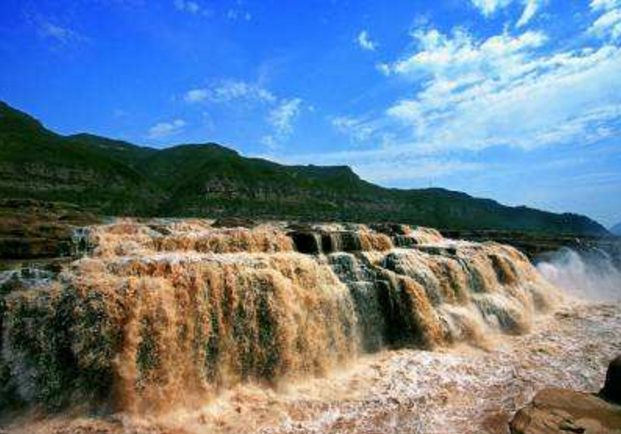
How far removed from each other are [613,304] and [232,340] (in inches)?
1022

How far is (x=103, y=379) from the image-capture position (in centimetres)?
1501

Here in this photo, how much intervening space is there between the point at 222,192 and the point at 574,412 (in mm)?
112928

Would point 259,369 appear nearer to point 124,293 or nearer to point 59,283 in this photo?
point 124,293

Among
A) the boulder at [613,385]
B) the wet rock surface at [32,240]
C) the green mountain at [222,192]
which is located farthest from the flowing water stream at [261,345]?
the green mountain at [222,192]

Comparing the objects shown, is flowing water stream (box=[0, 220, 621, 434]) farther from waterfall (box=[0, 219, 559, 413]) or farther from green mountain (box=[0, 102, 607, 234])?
green mountain (box=[0, 102, 607, 234])

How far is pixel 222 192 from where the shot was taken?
12200 cm

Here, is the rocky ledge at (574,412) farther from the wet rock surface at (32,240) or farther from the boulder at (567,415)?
the wet rock surface at (32,240)

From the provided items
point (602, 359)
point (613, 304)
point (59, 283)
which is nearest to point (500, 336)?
point (602, 359)

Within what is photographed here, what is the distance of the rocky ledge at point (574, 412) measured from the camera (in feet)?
39.9

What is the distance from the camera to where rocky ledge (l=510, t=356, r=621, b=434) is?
479 inches

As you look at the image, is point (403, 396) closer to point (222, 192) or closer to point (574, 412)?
point (574, 412)

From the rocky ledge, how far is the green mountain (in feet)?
268

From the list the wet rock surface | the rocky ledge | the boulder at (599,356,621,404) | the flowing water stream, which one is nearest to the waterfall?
the flowing water stream

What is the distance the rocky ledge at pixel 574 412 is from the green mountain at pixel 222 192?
8170cm
